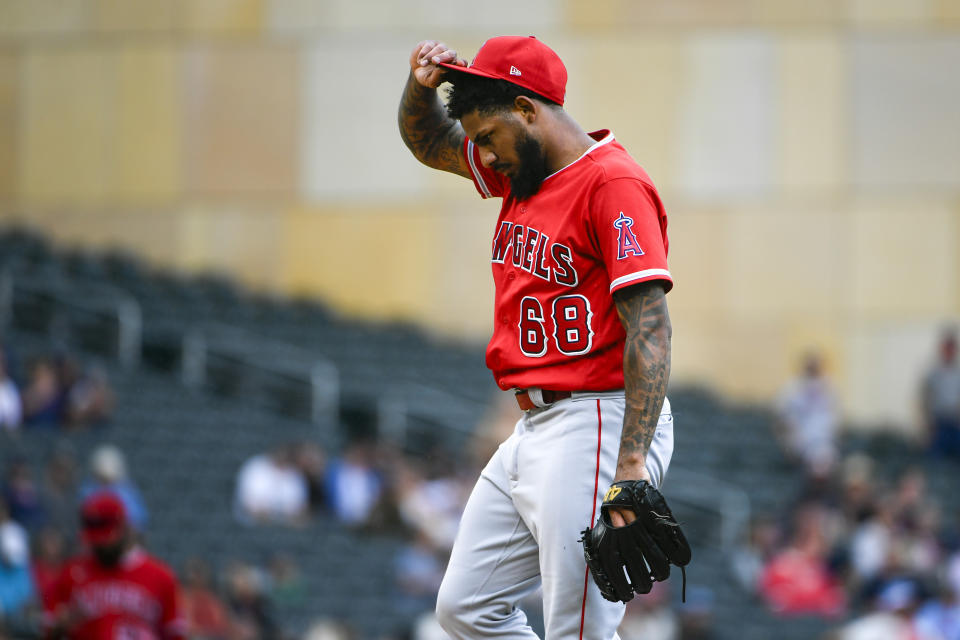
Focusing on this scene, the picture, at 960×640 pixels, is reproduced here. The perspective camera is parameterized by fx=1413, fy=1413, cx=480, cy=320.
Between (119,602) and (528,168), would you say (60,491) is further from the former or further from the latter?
(528,168)

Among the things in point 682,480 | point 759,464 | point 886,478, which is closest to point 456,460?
point 682,480

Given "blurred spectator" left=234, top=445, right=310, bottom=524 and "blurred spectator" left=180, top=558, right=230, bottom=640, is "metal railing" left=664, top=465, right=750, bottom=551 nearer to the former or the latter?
"blurred spectator" left=234, top=445, right=310, bottom=524

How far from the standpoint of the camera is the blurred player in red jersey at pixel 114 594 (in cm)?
643

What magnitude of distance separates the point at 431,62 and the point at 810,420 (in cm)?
1264

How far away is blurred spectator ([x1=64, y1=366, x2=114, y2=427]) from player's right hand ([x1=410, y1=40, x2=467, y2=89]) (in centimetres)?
875

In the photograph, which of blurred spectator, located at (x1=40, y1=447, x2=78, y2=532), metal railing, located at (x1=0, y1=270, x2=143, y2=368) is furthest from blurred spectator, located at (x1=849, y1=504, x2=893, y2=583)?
metal railing, located at (x1=0, y1=270, x2=143, y2=368)

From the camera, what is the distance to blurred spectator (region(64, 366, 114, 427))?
12.1m

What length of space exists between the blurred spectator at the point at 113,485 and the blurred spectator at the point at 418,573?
202cm

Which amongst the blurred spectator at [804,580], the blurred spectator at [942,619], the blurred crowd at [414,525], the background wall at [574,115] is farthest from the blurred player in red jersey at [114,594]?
the background wall at [574,115]

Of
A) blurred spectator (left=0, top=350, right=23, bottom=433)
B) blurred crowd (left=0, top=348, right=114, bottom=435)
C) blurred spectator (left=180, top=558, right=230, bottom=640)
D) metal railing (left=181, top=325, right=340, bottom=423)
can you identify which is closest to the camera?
blurred spectator (left=180, top=558, right=230, bottom=640)

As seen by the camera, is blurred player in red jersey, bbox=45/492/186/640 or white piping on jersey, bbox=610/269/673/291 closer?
white piping on jersey, bbox=610/269/673/291

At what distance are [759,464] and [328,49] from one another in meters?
7.84

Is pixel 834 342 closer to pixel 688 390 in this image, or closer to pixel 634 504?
pixel 688 390

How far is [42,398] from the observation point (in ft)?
39.1
